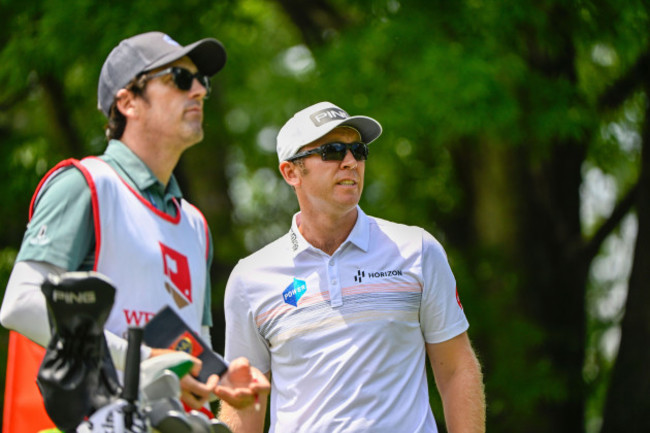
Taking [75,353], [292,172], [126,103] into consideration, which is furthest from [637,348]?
[75,353]

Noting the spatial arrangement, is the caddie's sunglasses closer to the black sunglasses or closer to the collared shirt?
the black sunglasses

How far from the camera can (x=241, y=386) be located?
9.43 ft

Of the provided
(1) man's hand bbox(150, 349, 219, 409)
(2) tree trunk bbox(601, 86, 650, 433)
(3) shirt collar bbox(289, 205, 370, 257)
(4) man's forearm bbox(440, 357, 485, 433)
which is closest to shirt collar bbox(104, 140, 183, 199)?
(3) shirt collar bbox(289, 205, 370, 257)

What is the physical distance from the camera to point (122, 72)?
3.83 meters

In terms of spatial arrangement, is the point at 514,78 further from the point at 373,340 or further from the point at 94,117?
the point at 373,340

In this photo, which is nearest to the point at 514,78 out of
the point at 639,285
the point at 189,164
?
the point at 639,285

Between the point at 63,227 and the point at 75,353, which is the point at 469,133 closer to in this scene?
the point at 63,227

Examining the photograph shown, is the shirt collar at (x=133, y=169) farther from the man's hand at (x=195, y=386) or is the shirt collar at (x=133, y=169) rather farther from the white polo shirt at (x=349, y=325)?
the man's hand at (x=195, y=386)

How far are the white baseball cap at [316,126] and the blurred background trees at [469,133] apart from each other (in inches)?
176

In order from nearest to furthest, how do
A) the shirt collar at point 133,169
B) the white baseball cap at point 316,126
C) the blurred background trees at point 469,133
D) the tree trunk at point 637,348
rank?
the shirt collar at point 133,169, the white baseball cap at point 316,126, the blurred background trees at point 469,133, the tree trunk at point 637,348

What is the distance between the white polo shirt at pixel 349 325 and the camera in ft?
12.2

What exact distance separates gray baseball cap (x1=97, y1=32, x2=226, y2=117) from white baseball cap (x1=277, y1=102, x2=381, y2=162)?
17.3 inches

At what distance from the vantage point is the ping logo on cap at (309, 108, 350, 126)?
13.2 ft

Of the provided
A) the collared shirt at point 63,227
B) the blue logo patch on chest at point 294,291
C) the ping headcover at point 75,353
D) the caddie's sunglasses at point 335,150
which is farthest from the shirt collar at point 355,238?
the ping headcover at point 75,353
